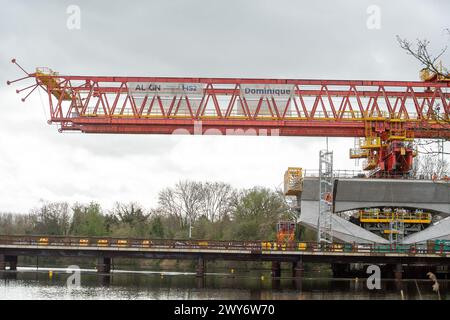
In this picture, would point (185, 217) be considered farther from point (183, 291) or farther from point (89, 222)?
point (183, 291)

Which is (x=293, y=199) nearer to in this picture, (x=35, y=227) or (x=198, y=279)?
(x=198, y=279)

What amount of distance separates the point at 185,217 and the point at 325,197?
49267 millimetres

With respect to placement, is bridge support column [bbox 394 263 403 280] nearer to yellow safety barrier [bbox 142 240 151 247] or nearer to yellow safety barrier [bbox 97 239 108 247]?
yellow safety barrier [bbox 142 240 151 247]

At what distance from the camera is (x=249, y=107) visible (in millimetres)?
53594

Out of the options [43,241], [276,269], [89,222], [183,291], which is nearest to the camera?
[183,291]

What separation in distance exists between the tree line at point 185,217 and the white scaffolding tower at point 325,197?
18206 millimetres

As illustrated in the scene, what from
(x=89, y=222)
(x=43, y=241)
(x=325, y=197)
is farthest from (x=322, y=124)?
(x=89, y=222)

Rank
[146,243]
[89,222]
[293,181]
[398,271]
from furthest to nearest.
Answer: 1. [89,222]
2. [293,181]
3. [146,243]
4. [398,271]

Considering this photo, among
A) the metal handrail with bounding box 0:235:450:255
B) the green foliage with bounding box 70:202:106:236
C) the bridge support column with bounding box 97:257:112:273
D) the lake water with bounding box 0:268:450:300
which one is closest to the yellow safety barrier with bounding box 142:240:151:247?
the metal handrail with bounding box 0:235:450:255

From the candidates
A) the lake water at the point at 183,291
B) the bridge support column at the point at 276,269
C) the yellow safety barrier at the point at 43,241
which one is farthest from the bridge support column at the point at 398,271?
the yellow safety barrier at the point at 43,241

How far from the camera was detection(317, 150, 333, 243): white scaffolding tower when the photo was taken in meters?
56.2

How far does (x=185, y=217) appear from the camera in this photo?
102938mm

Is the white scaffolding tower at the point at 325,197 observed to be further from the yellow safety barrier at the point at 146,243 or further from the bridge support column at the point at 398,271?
the yellow safety barrier at the point at 146,243
